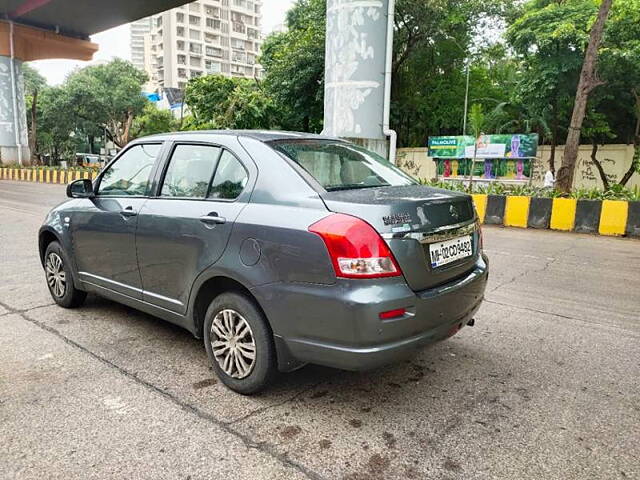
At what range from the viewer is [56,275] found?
4.59m

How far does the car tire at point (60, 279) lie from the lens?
14.5 ft

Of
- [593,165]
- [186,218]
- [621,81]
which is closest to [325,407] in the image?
[186,218]

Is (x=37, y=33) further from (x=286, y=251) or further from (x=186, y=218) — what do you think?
(x=286, y=251)

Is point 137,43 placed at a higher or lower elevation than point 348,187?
higher

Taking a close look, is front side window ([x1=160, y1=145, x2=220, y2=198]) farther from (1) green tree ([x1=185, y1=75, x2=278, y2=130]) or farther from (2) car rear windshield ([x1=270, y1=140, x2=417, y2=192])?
(1) green tree ([x1=185, y1=75, x2=278, y2=130])

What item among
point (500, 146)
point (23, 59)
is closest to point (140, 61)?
point (23, 59)

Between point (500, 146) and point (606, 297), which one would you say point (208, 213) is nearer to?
point (606, 297)

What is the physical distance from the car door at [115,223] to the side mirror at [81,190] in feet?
0.19

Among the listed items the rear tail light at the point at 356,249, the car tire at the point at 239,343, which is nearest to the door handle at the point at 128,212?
the car tire at the point at 239,343

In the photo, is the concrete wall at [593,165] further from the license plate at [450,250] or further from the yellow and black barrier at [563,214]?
the license plate at [450,250]

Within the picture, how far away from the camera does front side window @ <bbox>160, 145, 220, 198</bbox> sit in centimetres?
325

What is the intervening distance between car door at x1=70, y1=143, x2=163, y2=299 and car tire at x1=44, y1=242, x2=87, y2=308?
27cm

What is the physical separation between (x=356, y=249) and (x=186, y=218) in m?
1.25

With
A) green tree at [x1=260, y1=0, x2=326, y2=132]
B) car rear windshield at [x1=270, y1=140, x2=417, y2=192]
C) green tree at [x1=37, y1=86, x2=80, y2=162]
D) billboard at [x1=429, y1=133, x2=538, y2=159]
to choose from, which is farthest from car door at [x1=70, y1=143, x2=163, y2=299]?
green tree at [x1=37, y1=86, x2=80, y2=162]
